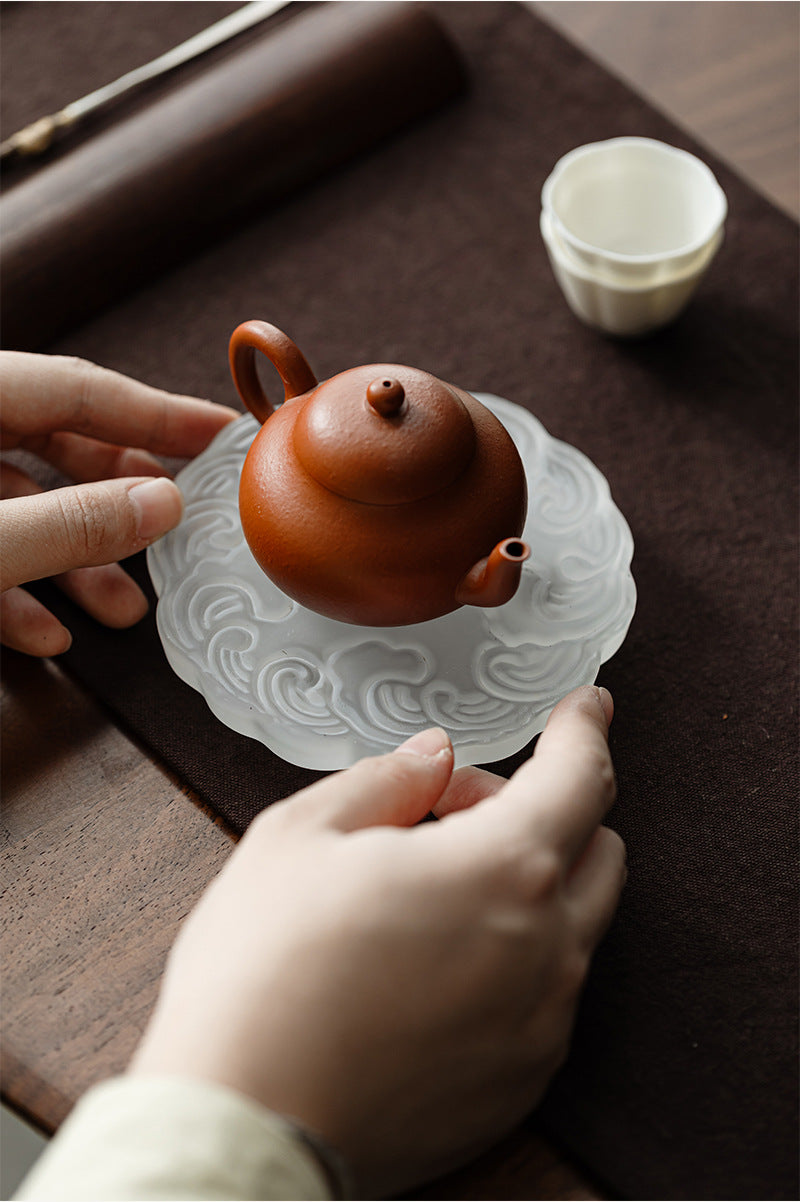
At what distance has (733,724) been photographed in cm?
70

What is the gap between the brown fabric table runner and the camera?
0.56 m

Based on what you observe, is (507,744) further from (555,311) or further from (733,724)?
(555,311)

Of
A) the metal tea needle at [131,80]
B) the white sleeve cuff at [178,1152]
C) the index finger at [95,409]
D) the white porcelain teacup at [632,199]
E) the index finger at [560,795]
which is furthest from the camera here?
the metal tea needle at [131,80]

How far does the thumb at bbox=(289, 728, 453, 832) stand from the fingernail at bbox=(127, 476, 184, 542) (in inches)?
9.6

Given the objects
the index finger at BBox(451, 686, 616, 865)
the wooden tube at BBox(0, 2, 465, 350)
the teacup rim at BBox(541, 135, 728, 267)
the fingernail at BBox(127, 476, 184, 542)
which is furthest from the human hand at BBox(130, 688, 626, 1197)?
the wooden tube at BBox(0, 2, 465, 350)

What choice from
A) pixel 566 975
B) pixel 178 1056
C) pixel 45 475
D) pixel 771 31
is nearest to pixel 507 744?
pixel 566 975

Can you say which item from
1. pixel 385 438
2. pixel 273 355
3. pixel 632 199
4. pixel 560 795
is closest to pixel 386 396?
pixel 385 438

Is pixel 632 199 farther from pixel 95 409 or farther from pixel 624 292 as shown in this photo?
pixel 95 409

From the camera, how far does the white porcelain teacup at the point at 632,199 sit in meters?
0.88

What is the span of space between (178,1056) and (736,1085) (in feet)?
1.03

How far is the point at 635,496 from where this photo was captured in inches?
32.2

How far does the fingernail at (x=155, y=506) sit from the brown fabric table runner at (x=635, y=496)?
9 cm

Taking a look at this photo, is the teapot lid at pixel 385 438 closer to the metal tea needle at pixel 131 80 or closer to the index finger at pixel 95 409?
the index finger at pixel 95 409

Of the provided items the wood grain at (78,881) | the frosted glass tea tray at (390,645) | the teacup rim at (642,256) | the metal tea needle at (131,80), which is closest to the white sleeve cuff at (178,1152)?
the wood grain at (78,881)
